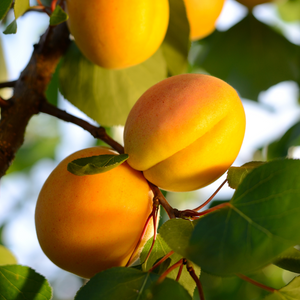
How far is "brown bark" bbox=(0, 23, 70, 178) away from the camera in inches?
21.9

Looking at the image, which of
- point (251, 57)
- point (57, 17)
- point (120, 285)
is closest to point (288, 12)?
point (251, 57)

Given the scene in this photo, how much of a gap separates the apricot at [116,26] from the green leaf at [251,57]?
547mm

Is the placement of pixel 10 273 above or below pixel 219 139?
below

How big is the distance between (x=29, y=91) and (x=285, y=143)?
615 mm

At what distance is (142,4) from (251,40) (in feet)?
2.09

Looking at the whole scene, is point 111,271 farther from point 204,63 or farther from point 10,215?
point 10,215

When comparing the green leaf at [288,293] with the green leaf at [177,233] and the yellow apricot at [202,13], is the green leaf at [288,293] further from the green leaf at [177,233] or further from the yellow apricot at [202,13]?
the yellow apricot at [202,13]

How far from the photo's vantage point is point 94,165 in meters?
0.39

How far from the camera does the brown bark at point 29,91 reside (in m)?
0.56

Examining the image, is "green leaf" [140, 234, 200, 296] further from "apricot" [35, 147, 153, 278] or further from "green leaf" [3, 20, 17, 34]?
"green leaf" [3, 20, 17, 34]

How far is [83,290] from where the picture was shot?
1.25 feet

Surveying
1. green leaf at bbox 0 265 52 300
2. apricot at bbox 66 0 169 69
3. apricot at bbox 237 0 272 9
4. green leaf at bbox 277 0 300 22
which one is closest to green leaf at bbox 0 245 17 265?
green leaf at bbox 0 265 52 300

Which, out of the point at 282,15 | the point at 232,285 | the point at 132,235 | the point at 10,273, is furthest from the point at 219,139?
the point at 282,15

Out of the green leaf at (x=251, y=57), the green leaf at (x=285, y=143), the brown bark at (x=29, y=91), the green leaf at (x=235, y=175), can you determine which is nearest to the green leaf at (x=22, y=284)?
the brown bark at (x=29, y=91)
